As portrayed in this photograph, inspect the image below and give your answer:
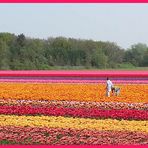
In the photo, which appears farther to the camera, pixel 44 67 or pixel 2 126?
pixel 44 67

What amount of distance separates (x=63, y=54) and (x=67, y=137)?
152ft

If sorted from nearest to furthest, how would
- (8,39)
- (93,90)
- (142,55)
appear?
(93,90) < (8,39) < (142,55)

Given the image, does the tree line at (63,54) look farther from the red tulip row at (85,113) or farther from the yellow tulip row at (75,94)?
the red tulip row at (85,113)

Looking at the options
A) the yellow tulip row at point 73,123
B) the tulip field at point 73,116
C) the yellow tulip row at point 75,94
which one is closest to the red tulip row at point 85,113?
the tulip field at point 73,116

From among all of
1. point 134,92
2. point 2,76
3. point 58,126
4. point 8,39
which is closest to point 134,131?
point 58,126

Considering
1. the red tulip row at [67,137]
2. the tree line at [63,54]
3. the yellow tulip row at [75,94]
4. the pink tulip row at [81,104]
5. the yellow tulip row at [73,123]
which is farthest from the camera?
the tree line at [63,54]

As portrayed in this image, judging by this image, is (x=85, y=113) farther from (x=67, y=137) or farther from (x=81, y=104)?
(x=67, y=137)

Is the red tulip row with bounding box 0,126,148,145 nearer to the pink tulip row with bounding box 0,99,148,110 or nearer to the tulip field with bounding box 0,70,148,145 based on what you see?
the tulip field with bounding box 0,70,148,145

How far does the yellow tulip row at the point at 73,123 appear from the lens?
11000mm

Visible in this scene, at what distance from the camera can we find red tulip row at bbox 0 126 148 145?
9.62 metres

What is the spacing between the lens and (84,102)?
635 inches

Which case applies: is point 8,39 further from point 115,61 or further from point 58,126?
point 58,126

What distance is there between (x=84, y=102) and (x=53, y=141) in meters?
6.36

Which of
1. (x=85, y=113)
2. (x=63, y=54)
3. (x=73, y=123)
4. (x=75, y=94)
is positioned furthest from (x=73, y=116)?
(x=63, y=54)
